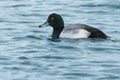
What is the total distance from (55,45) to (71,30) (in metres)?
1.25

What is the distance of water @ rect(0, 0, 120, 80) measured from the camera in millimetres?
14055

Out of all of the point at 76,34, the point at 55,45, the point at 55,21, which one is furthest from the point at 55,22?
the point at 55,45

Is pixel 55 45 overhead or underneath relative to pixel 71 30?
underneath

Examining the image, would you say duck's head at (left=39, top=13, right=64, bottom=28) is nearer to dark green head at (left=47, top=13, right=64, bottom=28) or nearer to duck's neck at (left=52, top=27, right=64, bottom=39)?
dark green head at (left=47, top=13, right=64, bottom=28)

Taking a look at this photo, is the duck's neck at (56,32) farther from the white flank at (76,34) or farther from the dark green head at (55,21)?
the white flank at (76,34)

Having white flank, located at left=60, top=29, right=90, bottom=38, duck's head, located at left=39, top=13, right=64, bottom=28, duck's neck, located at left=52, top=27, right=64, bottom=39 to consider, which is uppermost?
duck's head, located at left=39, top=13, right=64, bottom=28

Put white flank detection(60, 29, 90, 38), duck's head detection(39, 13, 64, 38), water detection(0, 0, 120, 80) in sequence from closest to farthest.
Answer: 1. water detection(0, 0, 120, 80)
2. white flank detection(60, 29, 90, 38)
3. duck's head detection(39, 13, 64, 38)

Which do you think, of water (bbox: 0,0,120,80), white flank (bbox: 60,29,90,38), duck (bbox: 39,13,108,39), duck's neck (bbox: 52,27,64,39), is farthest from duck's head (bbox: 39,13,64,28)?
white flank (bbox: 60,29,90,38)

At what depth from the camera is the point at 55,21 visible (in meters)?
19.3

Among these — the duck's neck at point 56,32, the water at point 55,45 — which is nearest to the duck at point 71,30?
the duck's neck at point 56,32

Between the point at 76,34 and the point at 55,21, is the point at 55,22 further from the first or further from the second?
the point at 76,34

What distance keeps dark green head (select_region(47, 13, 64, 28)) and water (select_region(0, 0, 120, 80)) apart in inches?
10.8

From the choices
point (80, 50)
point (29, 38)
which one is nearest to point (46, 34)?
point (29, 38)

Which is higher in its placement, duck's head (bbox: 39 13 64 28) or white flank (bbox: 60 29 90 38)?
duck's head (bbox: 39 13 64 28)
